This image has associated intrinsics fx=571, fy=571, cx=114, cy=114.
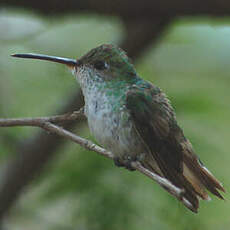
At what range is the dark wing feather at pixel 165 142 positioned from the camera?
3115 millimetres

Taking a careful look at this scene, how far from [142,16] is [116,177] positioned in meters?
1.68

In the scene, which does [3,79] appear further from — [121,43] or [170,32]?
[170,32]

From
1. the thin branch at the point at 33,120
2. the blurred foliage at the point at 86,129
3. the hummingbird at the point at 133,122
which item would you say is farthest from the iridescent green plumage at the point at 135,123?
the blurred foliage at the point at 86,129

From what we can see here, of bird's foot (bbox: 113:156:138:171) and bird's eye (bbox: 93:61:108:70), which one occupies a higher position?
bird's eye (bbox: 93:61:108:70)

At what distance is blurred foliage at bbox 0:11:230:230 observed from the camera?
4379 millimetres

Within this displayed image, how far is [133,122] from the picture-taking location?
10.3 feet

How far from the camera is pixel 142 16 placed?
534cm

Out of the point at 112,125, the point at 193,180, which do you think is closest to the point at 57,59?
the point at 112,125

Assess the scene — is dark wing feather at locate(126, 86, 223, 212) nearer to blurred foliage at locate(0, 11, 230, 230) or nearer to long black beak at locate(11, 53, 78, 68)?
long black beak at locate(11, 53, 78, 68)

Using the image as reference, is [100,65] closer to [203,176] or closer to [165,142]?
[165,142]

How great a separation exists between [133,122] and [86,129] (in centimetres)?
228

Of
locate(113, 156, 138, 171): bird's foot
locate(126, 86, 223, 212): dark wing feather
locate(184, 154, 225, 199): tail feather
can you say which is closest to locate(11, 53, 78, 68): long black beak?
locate(126, 86, 223, 212): dark wing feather

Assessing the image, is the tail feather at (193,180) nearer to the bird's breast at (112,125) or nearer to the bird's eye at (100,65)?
the bird's breast at (112,125)

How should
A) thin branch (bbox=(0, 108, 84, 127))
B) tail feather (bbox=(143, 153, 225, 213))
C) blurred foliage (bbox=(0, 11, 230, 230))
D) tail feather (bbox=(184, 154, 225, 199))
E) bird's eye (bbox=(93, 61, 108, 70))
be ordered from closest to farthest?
1. thin branch (bbox=(0, 108, 84, 127))
2. tail feather (bbox=(143, 153, 225, 213))
3. tail feather (bbox=(184, 154, 225, 199))
4. bird's eye (bbox=(93, 61, 108, 70))
5. blurred foliage (bbox=(0, 11, 230, 230))
